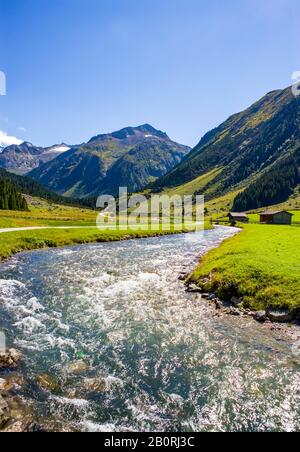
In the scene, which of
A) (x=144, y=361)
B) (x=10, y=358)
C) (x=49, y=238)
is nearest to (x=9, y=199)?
(x=49, y=238)

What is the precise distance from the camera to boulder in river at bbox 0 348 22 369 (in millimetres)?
18375

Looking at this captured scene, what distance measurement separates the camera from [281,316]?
25.6m

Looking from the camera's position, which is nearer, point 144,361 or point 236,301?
point 144,361

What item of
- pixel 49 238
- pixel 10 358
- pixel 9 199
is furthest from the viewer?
pixel 9 199

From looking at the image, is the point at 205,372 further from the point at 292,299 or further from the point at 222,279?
the point at 222,279

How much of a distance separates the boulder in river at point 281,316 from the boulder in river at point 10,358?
720 inches

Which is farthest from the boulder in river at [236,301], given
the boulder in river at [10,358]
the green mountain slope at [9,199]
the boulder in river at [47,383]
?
the green mountain slope at [9,199]

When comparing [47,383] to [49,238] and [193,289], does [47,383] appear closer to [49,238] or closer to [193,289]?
[193,289]

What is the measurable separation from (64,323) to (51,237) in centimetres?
4883

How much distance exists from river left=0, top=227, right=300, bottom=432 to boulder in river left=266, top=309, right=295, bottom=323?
6.35ft

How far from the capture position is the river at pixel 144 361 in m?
14.8

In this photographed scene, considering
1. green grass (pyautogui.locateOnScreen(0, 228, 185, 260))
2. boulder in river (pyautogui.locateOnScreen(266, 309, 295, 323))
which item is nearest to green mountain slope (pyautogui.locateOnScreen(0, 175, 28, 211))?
green grass (pyautogui.locateOnScreen(0, 228, 185, 260))

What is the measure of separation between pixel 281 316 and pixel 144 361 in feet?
39.6
